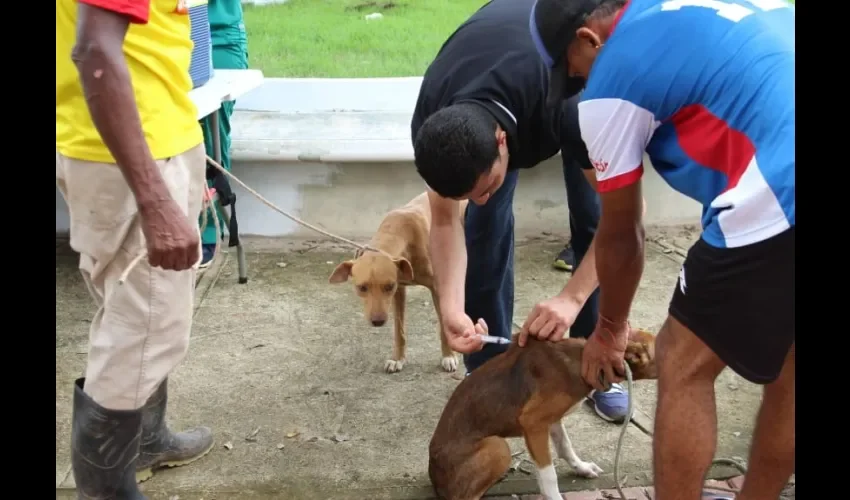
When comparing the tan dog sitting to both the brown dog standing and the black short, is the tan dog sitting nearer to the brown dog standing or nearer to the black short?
the brown dog standing

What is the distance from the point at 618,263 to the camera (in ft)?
8.12

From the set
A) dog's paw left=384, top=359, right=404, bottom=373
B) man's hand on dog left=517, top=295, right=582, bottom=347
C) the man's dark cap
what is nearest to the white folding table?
dog's paw left=384, top=359, right=404, bottom=373

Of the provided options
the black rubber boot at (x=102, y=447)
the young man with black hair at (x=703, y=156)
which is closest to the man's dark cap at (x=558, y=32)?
the young man with black hair at (x=703, y=156)

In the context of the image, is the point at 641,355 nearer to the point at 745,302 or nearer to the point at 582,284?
the point at 582,284

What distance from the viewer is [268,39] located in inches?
279

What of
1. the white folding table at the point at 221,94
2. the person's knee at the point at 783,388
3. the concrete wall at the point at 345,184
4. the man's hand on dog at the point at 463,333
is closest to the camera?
the person's knee at the point at 783,388

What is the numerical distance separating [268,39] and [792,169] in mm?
5829

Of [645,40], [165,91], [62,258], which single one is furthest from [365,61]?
[645,40]

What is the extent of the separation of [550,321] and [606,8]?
1.18 metres

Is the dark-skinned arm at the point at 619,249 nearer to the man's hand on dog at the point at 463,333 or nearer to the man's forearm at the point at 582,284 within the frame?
the man's forearm at the point at 582,284

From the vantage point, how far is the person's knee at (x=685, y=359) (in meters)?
2.21

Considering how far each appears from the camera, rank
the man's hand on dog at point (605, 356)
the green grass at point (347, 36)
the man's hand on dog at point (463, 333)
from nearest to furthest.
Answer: the man's hand on dog at point (605, 356) → the man's hand on dog at point (463, 333) → the green grass at point (347, 36)

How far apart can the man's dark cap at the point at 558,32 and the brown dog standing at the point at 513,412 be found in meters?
0.94
